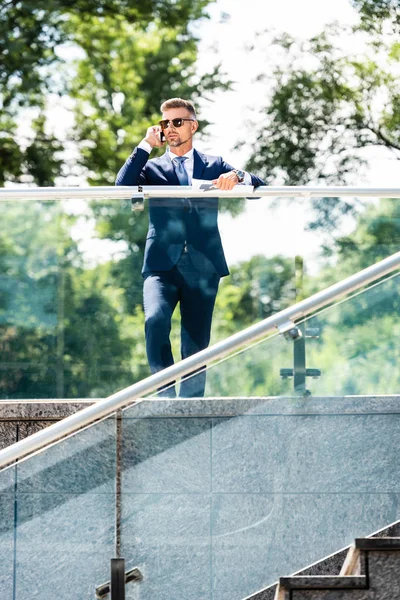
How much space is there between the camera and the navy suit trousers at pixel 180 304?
17.4 ft

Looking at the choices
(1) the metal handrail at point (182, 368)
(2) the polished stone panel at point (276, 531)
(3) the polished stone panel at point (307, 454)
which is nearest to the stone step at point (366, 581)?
(2) the polished stone panel at point (276, 531)

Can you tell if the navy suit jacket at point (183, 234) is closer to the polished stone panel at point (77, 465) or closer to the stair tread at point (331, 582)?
the polished stone panel at point (77, 465)

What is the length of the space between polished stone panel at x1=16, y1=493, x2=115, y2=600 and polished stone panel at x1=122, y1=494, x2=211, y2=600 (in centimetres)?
8

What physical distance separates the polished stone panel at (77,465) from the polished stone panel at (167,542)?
0.14 meters

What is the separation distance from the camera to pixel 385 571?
13.3 feet

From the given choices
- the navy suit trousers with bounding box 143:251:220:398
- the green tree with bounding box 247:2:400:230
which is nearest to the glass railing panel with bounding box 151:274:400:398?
the navy suit trousers with bounding box 143:251:220:398

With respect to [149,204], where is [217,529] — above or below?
below

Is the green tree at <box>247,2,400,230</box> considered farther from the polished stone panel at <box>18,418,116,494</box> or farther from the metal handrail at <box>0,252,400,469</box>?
the polished stone panel at <box>18,418,116,494</box>

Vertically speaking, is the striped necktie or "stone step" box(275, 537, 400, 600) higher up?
the striped necktie

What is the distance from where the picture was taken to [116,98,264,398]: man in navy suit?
552 centimetres

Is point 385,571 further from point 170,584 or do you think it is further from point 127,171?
point 127,171

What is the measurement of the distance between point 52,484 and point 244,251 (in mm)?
2207

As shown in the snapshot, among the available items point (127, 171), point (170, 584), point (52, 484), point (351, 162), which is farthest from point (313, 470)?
point (351, 162)

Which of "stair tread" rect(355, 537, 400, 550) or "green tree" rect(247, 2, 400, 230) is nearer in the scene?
"stair tread" rect(355, 537, 400, 550)
